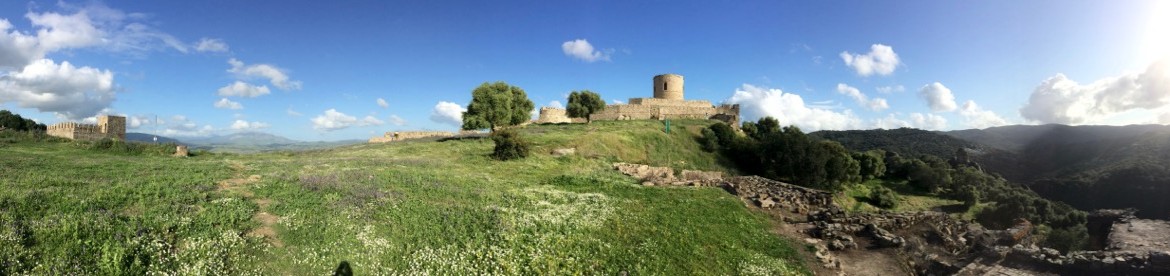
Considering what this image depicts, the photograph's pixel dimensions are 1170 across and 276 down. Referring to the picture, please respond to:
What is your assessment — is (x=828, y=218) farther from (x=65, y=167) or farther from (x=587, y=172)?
(x=65, y=167)

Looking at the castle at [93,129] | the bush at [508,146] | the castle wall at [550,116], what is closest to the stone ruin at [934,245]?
the bush at [508,146]

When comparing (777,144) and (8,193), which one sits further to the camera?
(777,144)

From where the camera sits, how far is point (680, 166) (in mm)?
46938

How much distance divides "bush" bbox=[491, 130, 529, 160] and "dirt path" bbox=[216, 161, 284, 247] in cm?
1552

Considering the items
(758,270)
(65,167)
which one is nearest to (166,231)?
(65,167)

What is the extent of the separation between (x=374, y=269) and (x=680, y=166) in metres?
37.8

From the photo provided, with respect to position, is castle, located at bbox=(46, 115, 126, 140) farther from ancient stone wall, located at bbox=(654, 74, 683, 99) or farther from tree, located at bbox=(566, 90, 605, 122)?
ancient stone wall, located at bbox=(654, 74, 683, 99)

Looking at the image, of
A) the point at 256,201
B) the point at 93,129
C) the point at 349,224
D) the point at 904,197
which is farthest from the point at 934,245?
the point at 93,129

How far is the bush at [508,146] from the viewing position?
34594 millimetres

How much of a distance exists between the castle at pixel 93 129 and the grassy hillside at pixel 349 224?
24.6 meters

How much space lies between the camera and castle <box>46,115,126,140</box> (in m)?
44.3

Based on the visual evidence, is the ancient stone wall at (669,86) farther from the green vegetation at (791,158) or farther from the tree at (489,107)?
the tree at (489,107)

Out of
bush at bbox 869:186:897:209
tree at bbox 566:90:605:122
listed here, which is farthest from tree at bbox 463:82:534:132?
bush at bbox 869:186:897:209

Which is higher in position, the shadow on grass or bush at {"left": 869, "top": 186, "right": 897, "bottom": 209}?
the shadow on grass
